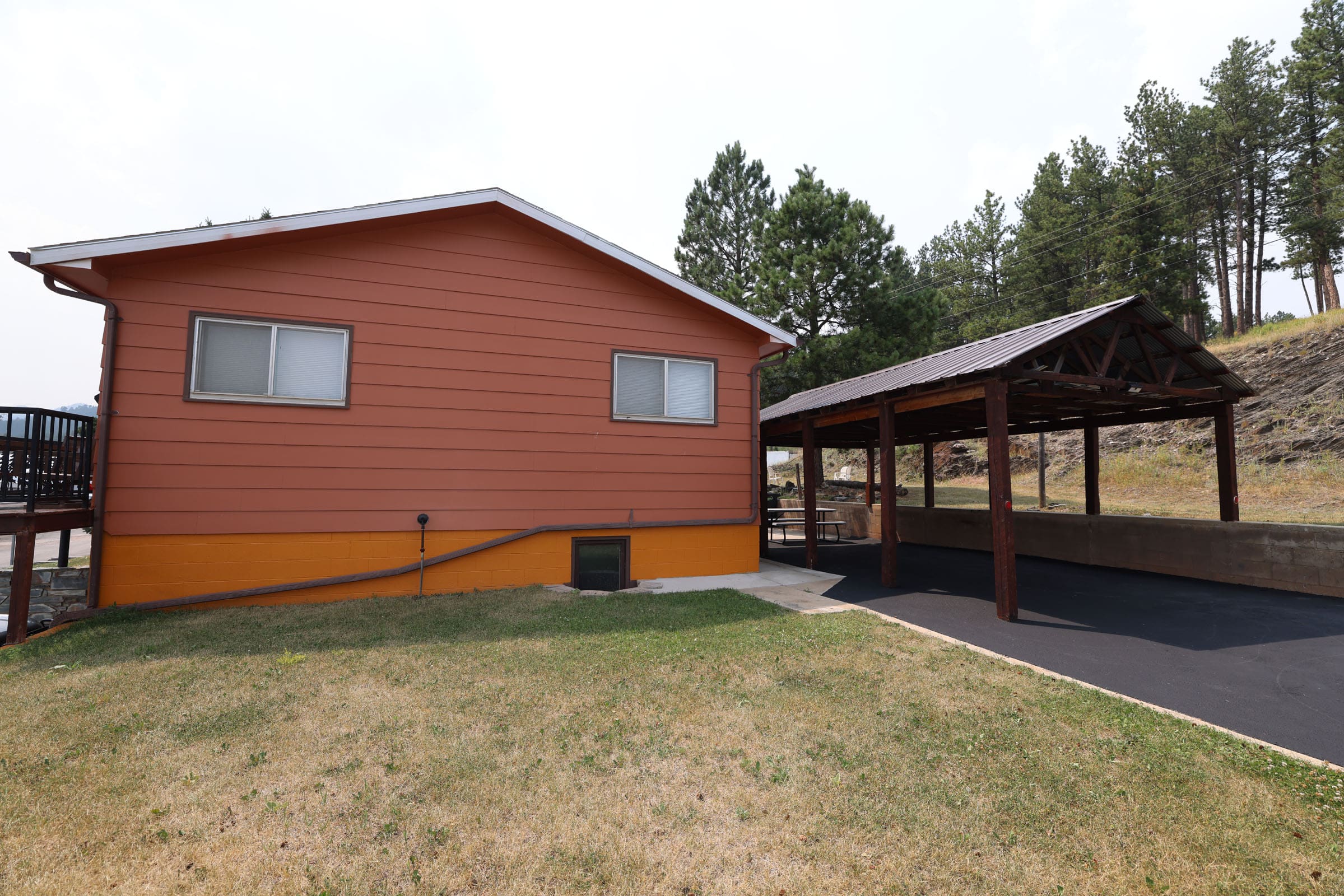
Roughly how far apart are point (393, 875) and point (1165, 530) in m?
12.2

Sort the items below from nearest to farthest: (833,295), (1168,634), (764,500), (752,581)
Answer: (1168,634)
(752,581)
(764,500)
(833,295)

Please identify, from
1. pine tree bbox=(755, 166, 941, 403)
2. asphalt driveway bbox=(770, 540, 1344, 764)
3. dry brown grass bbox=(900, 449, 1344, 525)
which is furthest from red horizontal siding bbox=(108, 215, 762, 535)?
dry brown grass bbox=(900, 449, 1344, 525)

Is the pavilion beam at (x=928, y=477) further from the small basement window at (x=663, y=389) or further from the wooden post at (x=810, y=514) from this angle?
the small basement window at (x=663, y=389)

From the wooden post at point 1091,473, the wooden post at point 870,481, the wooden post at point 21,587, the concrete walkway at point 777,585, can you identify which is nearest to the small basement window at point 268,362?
the wooden post at point 21,587

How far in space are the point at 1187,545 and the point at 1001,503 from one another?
17.4ft

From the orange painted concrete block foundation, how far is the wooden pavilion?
3.20 metres

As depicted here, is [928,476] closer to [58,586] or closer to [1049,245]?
[58,586]

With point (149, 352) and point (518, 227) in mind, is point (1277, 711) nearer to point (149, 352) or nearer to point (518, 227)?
point (518, 227)

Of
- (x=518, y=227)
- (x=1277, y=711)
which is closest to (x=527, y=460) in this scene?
(x=518, y=227)

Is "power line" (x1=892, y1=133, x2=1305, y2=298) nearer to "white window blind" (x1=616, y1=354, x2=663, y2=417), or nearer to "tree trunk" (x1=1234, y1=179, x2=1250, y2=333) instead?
"tree trunk" (x1=1234, y1=179, x2=1250, y2=333)

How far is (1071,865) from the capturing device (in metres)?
2.48

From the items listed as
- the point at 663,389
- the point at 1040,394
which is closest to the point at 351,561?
the point at 663,389

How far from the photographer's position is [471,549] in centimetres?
764

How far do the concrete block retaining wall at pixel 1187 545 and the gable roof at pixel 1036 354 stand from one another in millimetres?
2447
